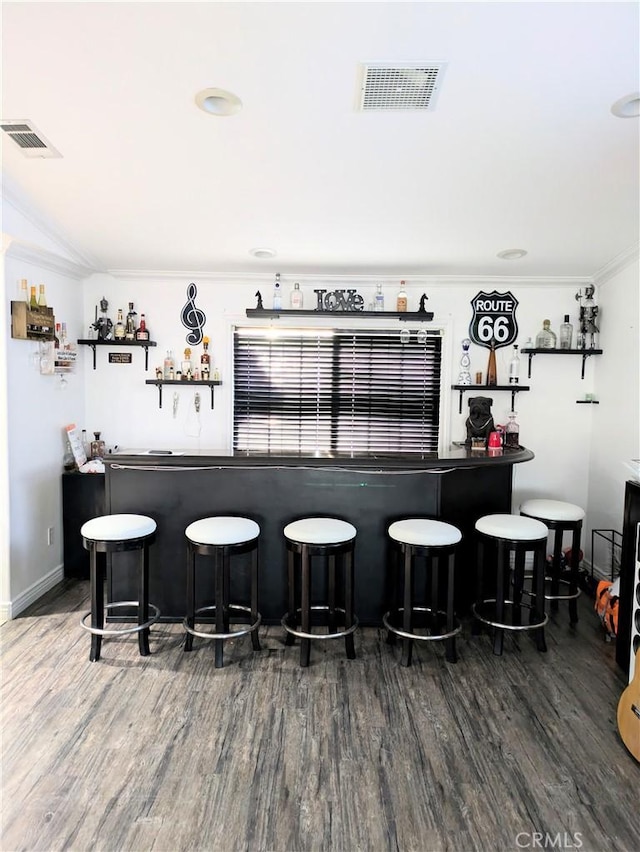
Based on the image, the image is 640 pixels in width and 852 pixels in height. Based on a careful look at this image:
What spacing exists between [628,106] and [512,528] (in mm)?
2078

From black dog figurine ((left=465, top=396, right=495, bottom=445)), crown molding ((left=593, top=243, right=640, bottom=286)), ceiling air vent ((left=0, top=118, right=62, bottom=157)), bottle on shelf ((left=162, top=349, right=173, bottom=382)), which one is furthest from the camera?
bottle on shelf ((left=162, top=349, right=173, bottom=382))

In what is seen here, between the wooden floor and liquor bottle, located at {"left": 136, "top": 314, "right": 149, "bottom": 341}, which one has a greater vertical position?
liquor bottle, located at {"left": 136, "top": 314, "right": 149, "bottom": 341}

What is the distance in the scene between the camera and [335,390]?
4.44m

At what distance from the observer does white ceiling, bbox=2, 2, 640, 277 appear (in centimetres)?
177

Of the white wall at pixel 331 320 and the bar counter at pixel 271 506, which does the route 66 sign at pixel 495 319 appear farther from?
the bar counter at pixel 271 506

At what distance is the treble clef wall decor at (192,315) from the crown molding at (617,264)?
3.28m

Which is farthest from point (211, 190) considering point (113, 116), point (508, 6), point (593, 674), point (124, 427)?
point (593, 674)

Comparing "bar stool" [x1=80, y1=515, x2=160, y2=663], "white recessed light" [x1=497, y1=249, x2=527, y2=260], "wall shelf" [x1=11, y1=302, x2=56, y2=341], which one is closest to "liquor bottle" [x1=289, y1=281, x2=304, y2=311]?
"white recessed light" [x1=497, y1=249, x2=527, y2=260]

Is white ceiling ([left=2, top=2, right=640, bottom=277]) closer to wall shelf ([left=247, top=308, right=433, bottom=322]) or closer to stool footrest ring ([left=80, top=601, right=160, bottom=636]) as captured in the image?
wall shelf ([left=247, top=308, right=433, bottom=322])

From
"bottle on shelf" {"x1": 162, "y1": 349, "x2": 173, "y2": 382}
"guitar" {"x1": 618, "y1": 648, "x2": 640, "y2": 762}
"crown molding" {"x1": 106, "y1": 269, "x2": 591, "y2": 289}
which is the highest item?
"crown molding" {"x1": 106, "y1": 269, "x2": 591, "y2": 289}

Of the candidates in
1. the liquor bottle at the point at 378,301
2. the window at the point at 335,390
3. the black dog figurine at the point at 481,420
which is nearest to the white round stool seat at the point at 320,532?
A: the black dog figurine at the point at 481,420

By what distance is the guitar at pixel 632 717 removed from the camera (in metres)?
2.05

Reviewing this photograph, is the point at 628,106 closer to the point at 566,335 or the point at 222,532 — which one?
the point at 566,335

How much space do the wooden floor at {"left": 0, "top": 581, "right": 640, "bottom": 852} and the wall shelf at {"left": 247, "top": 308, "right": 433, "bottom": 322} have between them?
2.46 metres
